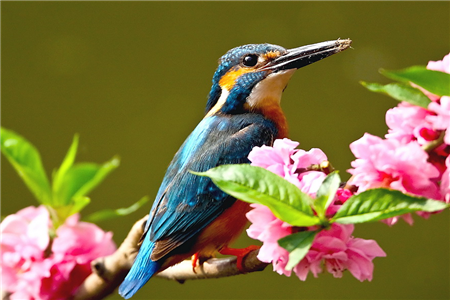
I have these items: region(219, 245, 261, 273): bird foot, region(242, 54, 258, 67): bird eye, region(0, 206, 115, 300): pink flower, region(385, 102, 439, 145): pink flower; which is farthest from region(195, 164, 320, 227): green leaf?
region(242, 54, 258, 67): bird eye

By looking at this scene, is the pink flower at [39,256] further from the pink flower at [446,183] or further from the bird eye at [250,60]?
the pink flower at [446,183]

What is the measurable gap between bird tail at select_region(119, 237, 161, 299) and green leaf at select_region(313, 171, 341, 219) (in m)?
0.62

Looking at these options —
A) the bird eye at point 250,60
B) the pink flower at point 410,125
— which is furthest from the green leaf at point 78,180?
the pink flower at point 410,125

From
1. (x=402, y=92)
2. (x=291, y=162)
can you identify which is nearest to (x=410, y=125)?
(x=402, y=92)

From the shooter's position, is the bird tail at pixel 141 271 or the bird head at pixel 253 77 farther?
the bird head at pixel 253 77

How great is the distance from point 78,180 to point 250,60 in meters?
0.51

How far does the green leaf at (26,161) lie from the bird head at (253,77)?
17.2 inches

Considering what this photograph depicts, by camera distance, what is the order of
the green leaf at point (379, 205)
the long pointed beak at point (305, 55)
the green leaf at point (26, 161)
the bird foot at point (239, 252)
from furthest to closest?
the green leaf at point (26, 161), the long pointed beak at point (305, 55), the bird foot at point (239, 252), the green leaf at point (379, 205)

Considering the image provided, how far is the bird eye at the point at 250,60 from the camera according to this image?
1421mm

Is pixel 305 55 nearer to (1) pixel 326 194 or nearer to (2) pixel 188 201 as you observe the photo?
(2) pixel 188 201

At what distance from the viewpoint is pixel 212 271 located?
1.20 m

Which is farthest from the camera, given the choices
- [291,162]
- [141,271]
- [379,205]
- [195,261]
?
[195,261]

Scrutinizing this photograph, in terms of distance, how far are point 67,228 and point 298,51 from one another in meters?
0.66

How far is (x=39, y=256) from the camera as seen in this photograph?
122 cm
